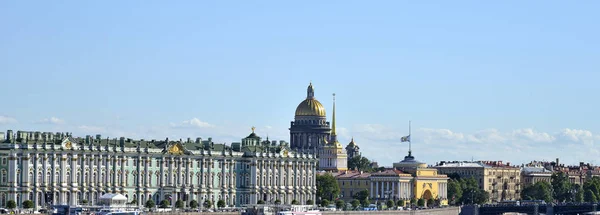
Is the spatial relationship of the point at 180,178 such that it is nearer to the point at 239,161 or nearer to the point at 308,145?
the point at 239,161

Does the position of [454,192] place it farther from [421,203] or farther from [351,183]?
[421,203]

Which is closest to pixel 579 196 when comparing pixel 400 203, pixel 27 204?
pixel 400 203

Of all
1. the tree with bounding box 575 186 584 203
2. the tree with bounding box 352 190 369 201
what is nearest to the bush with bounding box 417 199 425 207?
the tree with bounding box 352 190 369 201

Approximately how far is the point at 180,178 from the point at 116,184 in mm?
8997

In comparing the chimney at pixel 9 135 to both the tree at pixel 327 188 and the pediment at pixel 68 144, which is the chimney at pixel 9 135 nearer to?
the pediment at pixel 68 144

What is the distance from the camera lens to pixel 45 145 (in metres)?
114

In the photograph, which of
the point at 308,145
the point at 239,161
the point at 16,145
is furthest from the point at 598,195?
the point at 16,145

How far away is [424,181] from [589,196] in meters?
33.7

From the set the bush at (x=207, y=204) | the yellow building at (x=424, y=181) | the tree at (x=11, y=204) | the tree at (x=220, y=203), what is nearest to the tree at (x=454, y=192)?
the yellow building at (x=424, y=181)

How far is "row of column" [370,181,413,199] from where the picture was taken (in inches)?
6599

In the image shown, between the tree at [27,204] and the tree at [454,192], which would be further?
the tree at [454,192]

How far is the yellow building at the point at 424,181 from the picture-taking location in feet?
560

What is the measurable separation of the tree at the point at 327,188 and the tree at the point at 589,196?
46.0 m

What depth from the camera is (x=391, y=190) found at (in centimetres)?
16788
